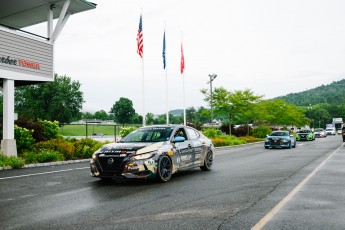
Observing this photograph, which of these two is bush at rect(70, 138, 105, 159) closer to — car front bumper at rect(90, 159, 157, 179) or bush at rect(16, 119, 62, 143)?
bush at rect(16, 119, 62, 143)

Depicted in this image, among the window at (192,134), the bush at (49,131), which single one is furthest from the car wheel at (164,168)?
the bush at (49,131)

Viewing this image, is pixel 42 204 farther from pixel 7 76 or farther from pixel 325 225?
pixel 7 76

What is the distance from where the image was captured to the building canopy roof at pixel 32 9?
17328 millimetres

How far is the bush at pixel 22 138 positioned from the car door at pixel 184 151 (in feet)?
28.2

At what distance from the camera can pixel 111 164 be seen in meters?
8.79

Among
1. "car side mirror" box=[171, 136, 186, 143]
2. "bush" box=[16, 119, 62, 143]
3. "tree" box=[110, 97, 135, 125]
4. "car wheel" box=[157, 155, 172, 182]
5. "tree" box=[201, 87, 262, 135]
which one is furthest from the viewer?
"tree" box=[110, 97, 135, 125]

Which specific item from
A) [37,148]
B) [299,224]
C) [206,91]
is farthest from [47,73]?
[206,91]

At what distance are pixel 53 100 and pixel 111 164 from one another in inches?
3004

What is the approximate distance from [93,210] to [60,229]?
123 centimetres

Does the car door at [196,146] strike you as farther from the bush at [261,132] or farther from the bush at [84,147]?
the bush at [261,132]

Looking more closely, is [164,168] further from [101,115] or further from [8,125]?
[101,115]

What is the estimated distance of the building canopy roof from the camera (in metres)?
17.3

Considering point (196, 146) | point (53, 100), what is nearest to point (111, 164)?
point (196, 146)

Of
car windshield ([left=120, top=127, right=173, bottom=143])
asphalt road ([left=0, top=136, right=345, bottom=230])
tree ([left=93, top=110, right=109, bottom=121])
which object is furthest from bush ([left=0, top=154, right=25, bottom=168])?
tree ([left=93, top=110, right=109, bottom=121])
